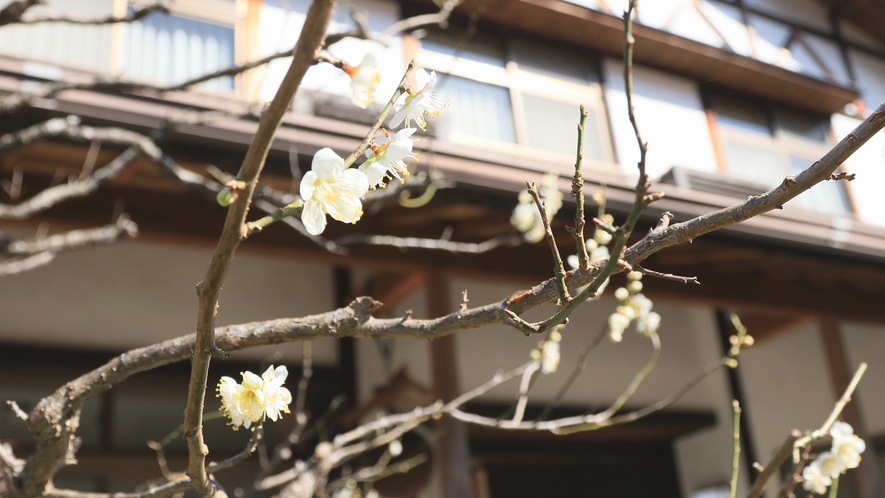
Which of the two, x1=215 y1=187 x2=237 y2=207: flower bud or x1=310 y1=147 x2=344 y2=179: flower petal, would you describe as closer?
x1=215 y1=187 x2=237 y2=207: flower bud

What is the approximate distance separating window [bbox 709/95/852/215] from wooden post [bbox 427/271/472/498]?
12.4ft

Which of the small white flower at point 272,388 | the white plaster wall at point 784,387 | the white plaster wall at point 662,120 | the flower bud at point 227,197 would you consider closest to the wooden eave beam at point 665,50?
the white plaster wall at point 662,120

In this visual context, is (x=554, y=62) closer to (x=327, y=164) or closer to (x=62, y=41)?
(x=62, y=41)

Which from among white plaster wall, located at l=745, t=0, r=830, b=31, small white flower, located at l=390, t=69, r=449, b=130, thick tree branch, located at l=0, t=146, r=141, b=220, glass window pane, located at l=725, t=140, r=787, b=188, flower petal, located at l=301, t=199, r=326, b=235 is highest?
white plaster wall, located at l=745, t=0, r=830, b=31

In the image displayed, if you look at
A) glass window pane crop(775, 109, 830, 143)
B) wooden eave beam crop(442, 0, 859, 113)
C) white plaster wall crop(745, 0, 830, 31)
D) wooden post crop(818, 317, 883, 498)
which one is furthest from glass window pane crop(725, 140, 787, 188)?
wooden post crop(818, 317, 883, 498)

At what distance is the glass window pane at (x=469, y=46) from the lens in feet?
19.7

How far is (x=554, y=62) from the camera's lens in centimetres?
657

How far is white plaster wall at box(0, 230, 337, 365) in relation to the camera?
14.5 feet

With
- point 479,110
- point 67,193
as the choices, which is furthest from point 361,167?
point 479,110

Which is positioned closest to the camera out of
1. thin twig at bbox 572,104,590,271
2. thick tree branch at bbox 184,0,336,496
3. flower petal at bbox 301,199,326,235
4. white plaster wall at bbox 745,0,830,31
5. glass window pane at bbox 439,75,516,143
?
thick tree branch at bbox 184,0,336,496

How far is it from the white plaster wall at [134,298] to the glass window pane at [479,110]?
5.53 feet

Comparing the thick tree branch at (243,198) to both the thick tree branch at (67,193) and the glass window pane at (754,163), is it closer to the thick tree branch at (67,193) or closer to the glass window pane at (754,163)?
the thick tree branch at (67,193)

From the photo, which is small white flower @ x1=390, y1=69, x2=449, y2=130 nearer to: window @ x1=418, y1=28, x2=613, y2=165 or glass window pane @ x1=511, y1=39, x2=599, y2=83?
window @ x1=418, y1=28, x2=613, y2=165

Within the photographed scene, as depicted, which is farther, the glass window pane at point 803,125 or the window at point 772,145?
the glass window pane at point 803,125
